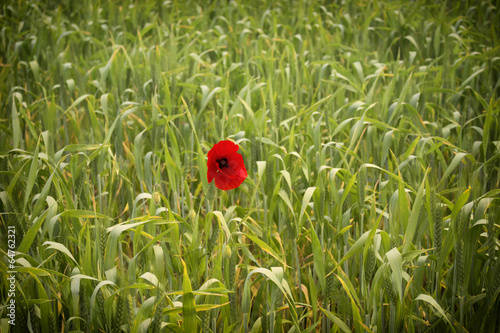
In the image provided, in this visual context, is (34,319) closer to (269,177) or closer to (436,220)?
(269,177)

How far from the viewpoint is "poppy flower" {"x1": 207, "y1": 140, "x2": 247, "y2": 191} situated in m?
1.17

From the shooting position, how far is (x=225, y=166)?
120 centimetres

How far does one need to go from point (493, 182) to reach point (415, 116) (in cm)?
42

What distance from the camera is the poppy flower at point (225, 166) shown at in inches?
45.9

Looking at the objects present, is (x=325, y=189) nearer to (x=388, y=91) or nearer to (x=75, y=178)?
(x=388, y=91)

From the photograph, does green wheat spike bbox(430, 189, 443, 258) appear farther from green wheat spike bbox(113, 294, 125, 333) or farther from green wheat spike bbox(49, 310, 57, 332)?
green wheat spike bbox(49, 310, 57, 332)

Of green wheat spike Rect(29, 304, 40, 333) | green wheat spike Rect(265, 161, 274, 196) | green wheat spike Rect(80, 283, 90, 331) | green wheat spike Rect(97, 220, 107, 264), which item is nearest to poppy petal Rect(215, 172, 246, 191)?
green wheat spike Rect(265, 161, 274, 196)

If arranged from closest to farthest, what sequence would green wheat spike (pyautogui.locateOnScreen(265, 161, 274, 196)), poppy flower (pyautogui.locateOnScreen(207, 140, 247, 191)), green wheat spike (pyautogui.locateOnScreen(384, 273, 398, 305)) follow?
1. green wheat spike (pyautogui.locateOnScreen(384, 273, 398, 305))
2. poppy flower (pyautogui.locateOnScreen(207, 140, 247, 191))
3. green wheat spike (pyautogui.locateOnScreen(265, 161, 274, 196))

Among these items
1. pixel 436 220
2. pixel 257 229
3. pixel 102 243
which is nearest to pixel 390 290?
pixel 436 220

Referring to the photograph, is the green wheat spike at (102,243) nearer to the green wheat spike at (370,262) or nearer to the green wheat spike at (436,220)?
the green wheat spike at (370,262)

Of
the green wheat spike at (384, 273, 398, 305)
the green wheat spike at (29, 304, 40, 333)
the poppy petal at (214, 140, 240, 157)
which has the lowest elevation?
the green wheat spike at (29, 304, 40, 333)

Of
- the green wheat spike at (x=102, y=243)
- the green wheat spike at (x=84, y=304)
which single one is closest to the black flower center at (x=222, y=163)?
the green wheat spike at (x=102, y=243)

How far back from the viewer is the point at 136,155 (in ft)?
5.14

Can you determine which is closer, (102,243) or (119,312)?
(119,312)
